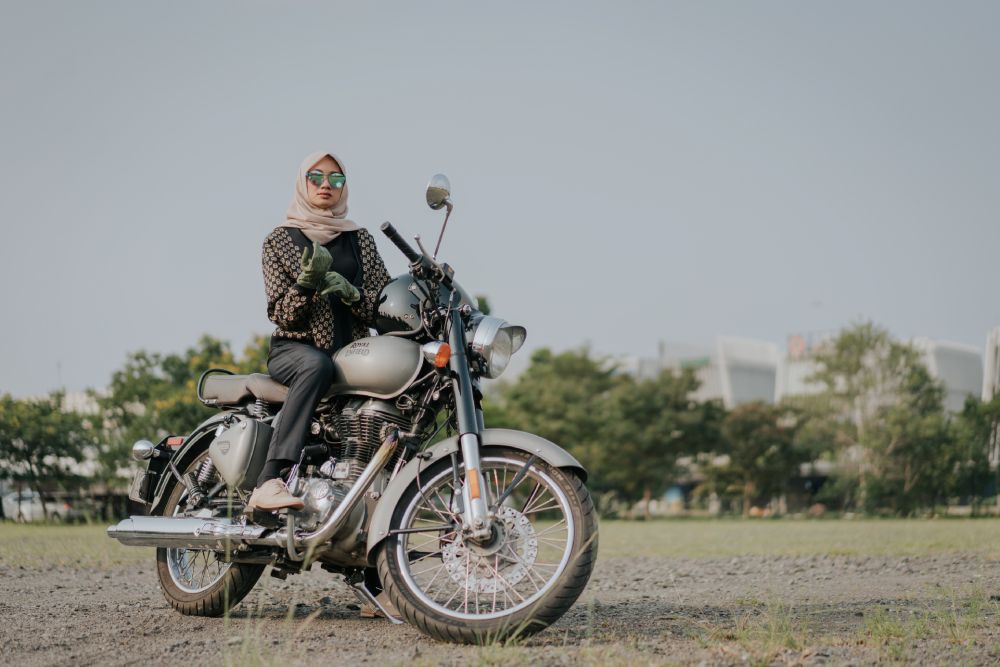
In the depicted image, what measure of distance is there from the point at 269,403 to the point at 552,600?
7.33ft

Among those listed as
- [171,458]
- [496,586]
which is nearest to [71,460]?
[171,458]

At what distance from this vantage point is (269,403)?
5.93 m

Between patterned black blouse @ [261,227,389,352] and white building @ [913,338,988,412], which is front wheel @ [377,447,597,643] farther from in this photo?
white building @ [913,338,988,412]

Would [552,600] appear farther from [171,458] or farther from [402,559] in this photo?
[171,458]

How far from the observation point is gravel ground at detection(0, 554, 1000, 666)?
4328 millimetres

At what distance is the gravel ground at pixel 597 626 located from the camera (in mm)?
4328

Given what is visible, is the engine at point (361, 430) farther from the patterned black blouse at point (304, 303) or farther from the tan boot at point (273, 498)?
the patterned black blouse at point (304, 303)

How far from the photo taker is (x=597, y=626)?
216 inches

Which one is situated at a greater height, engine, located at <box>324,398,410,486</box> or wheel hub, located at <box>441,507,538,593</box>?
engine, located at <box>324,398,410,486</box>

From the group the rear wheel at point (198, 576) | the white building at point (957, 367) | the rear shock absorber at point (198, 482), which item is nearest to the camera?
the rear wheel at point (198, 576)

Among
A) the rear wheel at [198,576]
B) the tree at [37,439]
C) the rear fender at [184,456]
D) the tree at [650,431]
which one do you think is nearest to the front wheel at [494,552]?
the rear wheel at [198,576]

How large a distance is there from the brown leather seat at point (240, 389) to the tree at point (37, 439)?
2973 cm

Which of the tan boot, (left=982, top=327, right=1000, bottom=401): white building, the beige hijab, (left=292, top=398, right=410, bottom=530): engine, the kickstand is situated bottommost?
the kickstand

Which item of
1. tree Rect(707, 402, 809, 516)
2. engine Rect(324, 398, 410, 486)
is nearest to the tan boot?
engine Rect(324, 398, 410, 486)
